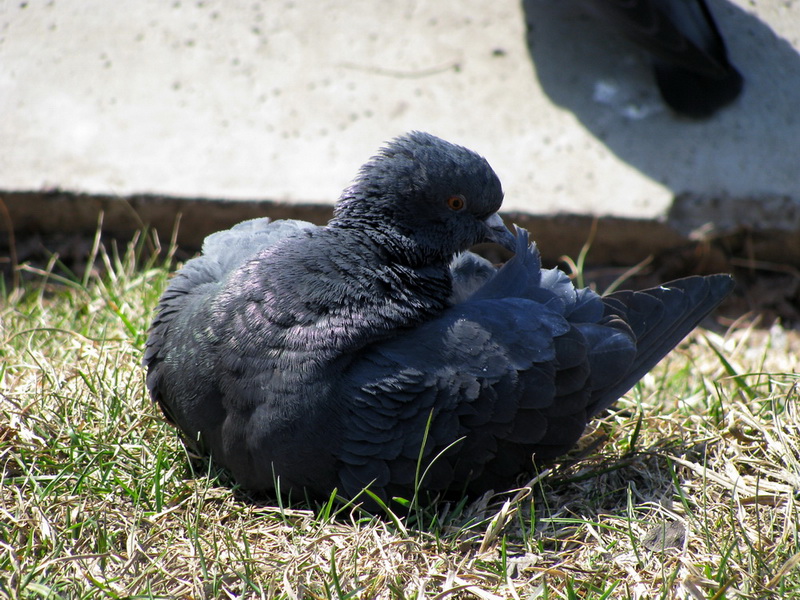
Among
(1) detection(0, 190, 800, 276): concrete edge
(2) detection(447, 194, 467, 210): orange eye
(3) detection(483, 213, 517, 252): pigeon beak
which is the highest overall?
(2) detection(447, 194, 467, 210): orange eye

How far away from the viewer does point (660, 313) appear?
3506 millimetres

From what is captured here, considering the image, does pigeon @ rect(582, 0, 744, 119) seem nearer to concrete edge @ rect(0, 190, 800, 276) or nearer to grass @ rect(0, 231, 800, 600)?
concrete edge @ rect(0, 190, 800, 276)

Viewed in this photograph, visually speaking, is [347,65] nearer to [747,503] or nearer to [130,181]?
[130,181]

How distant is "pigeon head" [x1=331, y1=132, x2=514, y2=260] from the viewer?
3.08m

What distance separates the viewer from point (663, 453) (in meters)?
3.37

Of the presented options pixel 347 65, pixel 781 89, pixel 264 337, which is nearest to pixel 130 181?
pixel 347 65

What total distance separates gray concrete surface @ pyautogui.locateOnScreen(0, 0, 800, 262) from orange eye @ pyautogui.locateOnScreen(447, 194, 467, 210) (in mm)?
2058

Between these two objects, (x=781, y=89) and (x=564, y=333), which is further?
(x=781, y=89)

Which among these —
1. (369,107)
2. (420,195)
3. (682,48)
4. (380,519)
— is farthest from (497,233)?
(682,48)

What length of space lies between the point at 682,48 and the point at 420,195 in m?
3.02

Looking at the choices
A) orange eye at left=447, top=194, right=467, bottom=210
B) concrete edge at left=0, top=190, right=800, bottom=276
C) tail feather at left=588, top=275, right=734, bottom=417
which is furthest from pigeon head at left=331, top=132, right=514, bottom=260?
concrete edge at left=0, top=190, right=800, bottom=276

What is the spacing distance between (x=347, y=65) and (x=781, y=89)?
312cm

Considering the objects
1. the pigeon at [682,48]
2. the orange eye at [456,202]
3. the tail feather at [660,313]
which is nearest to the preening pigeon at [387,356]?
the orange eye at [456,202]

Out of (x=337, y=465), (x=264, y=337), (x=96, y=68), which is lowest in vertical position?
(x=337, y=465)
